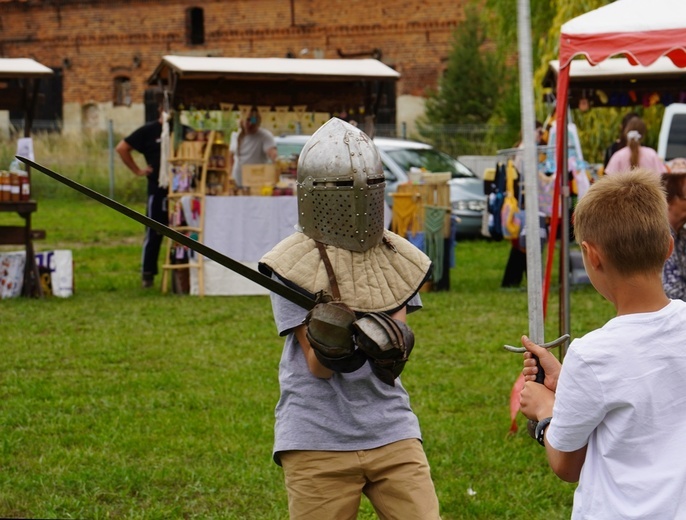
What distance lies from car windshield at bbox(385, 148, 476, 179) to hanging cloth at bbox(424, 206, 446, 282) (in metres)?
5.09

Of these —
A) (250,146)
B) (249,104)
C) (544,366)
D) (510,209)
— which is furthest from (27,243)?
(544,366)

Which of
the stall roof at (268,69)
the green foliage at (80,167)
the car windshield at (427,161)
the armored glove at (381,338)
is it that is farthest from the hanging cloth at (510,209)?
the green foliage at (80,167)

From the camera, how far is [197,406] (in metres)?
6.71

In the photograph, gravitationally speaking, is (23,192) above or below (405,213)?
above

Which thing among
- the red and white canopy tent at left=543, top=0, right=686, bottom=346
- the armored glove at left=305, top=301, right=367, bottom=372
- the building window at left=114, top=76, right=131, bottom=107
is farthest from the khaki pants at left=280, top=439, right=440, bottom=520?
the building window at left=114, top=76, right=131, bottom=107

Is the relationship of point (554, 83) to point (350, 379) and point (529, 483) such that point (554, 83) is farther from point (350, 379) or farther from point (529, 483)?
point (350, 379)

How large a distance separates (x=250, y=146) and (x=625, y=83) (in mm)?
4336

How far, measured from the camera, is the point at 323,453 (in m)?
3.09

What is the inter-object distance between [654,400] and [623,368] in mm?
98

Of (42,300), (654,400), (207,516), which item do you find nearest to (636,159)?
(42,300)

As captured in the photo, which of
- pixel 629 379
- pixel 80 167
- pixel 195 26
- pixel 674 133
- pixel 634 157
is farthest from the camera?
pixel 195 26

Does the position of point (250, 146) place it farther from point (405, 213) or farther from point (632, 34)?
point (632, 34)

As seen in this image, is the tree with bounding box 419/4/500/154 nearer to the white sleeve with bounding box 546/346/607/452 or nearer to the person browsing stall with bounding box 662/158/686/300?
the person browsing stall with bounding box 662/158/686/300

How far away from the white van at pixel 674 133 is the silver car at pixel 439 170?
Answer: 3.67 m
